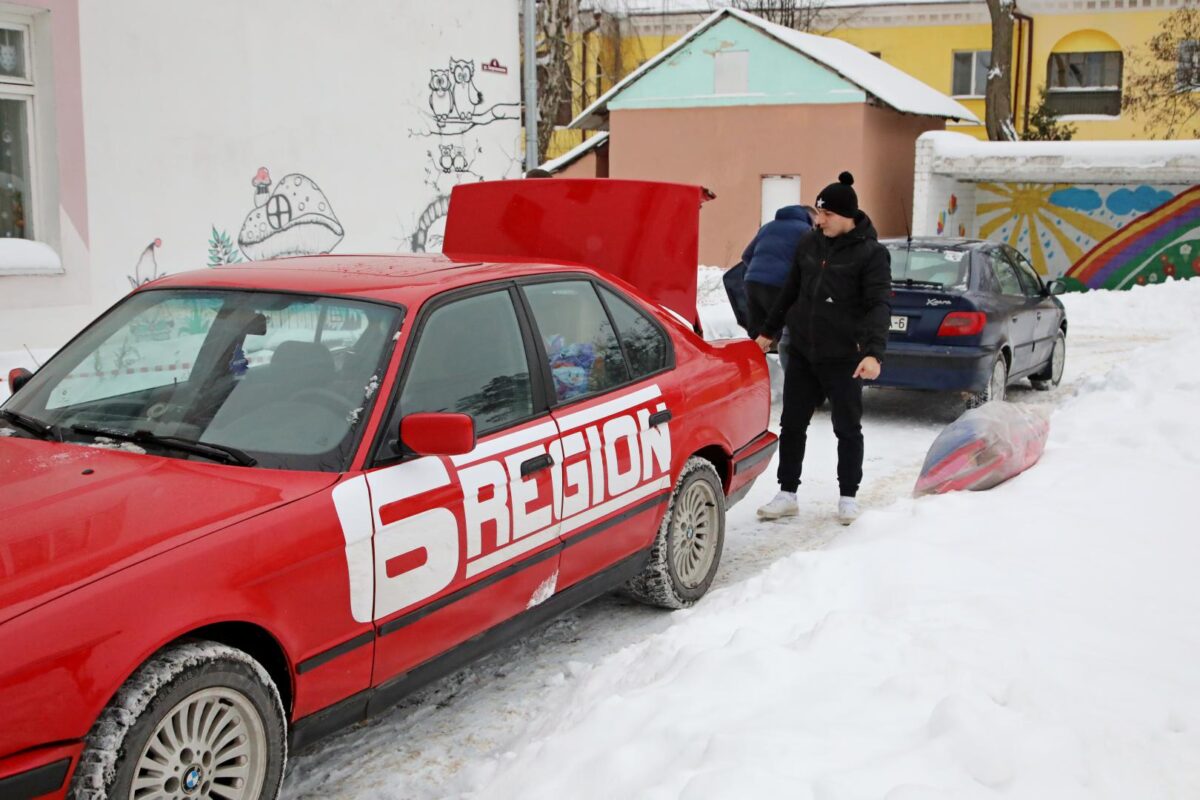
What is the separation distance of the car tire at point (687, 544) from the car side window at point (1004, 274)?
5.50 meters

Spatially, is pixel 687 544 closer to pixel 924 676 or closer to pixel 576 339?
pixel 576 339

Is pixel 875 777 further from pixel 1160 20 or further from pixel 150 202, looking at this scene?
→ pixel 1160 20

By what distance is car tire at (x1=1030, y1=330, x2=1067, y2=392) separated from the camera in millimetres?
11578

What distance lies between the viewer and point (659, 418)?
16.3ft

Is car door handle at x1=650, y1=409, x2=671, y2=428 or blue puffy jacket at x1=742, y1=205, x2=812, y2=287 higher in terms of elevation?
blue puffy jacket at x1=742, y1=205, x2=812, y2=287

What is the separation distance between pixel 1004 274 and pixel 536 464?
288 inches

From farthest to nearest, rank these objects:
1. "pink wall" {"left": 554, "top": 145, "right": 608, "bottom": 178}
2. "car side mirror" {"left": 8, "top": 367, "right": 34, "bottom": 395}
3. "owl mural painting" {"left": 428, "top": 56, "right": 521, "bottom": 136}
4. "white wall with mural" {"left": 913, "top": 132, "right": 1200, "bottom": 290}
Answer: "pink wall" {"left": 554, "top": 145, "right": 608, "bottom": 178} < "white wall with mural" {"left": 913, "top": 132, "right": 1200, "bottom": 290} < "owl mural painting" {"left": 428, "top": 56, "right": 521, "bottom": 136} < "car side mirror" {"left": 8, "top": 367, "right": 34, "bottom": 395}

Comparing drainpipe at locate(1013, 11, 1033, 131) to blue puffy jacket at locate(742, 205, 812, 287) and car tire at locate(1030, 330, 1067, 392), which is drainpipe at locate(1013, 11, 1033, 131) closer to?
car tire at locate(1030, 330, 1067, 392)

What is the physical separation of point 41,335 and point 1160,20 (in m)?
30.9

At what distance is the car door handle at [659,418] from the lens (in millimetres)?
4941

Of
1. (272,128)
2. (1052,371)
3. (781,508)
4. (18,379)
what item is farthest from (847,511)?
(272,128)

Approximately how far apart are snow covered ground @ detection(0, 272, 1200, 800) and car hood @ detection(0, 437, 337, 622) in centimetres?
105

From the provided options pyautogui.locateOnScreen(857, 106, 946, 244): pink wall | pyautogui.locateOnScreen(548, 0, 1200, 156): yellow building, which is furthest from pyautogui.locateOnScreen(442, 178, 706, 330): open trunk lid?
pyautogui.locateOnScreen(548, 0, 1200, 156): yellow building

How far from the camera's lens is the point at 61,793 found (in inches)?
107
